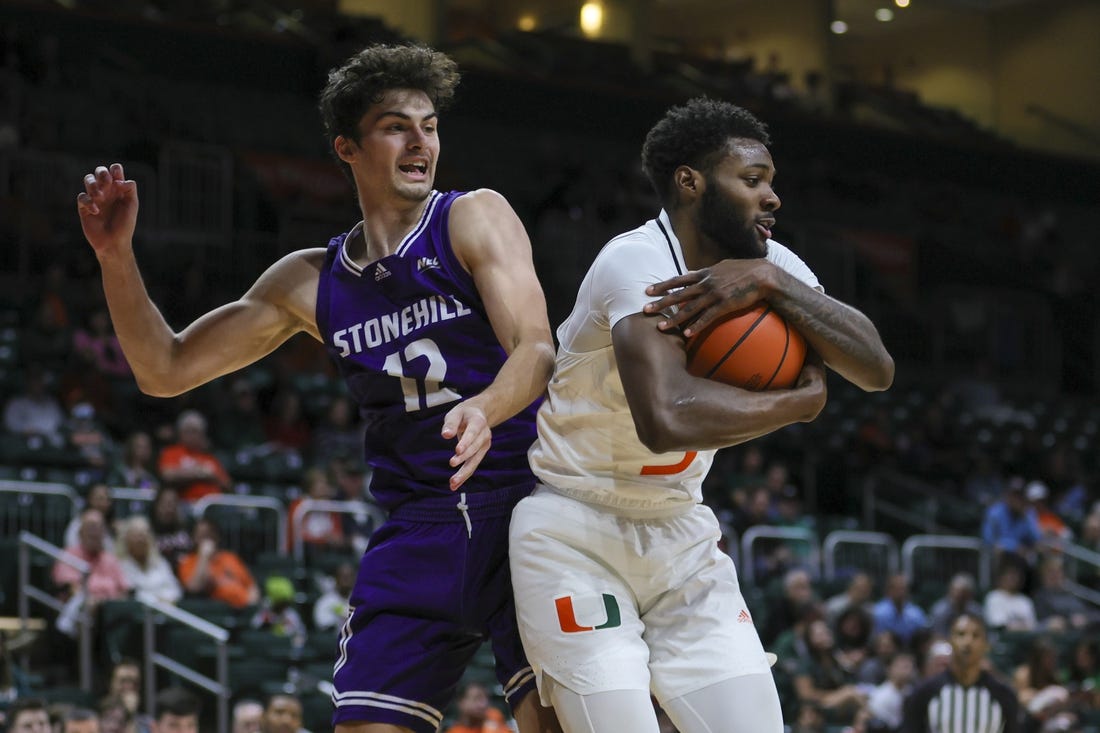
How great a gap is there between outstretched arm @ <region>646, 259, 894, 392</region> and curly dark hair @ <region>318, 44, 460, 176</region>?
35.8 inches

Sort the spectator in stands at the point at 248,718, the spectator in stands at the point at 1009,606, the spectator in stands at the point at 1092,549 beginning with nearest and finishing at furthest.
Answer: the spectator in stands at the point at 248,718 → the spectator in stands at the point at 1009,606 → the spectator in stands at the point at 1092,549

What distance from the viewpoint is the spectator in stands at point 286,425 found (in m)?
12.2

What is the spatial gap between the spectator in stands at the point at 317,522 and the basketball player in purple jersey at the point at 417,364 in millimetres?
6508

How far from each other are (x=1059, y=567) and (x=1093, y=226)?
1127cm

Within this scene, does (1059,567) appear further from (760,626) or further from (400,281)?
(400,281)

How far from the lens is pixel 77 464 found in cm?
1062

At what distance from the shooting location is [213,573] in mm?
9344

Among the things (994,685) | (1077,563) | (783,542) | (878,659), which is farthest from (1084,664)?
(994,685)

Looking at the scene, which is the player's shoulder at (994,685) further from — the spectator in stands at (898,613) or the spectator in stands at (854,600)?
the spectator in stands at (898,613)

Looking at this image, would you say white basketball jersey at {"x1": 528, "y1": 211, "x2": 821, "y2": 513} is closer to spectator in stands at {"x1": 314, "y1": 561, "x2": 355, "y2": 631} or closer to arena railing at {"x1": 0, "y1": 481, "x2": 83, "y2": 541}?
spectator in stands at {"x1": 314, "y1": 561, "x2": 355, "y2": 631}

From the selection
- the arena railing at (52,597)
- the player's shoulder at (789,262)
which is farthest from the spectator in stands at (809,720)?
the player's shoulder at (789,262)

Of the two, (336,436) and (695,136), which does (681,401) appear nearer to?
(695,136)

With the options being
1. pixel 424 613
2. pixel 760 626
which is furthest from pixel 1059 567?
pixel 424 613

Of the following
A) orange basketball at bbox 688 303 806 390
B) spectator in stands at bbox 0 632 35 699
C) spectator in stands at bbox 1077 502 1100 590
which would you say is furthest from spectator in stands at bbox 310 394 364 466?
orange basketball at bbox 688 303 806 390
